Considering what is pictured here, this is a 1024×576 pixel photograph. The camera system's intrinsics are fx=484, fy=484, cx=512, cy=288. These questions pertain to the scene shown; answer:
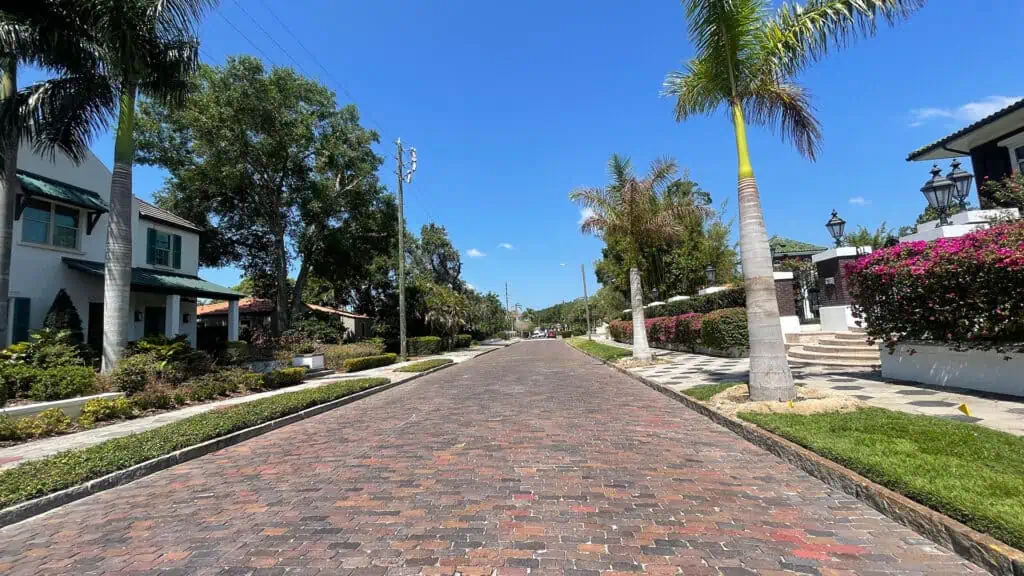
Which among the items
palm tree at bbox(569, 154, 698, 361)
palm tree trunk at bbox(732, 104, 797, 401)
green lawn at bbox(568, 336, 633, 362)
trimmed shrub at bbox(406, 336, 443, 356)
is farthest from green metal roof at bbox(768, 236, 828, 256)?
palm tree trunk at bbox(732, 104, 797, 401)

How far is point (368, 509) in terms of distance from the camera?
4258 millimetres

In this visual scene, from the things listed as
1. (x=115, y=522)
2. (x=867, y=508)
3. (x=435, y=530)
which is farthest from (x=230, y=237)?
(x=867, y=508)

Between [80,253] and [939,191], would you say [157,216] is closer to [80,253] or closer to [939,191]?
[80,253]

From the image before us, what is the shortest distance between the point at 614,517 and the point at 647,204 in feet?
51.3

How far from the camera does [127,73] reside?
11.6m

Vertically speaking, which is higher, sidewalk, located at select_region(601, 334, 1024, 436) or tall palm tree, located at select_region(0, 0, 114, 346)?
tall palm tree, located at select_region(0, 0, 114, 346)

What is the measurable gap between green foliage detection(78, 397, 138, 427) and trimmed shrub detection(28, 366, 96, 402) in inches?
Answer: 29.5

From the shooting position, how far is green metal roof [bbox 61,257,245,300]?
15062 mm

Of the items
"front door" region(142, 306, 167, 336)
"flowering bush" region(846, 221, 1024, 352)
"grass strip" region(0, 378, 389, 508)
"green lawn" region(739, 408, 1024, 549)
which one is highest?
"front door" region(142, 306, 167, 336)

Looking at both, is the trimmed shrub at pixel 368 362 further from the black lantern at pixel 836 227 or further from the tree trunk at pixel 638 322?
the black lantern at pixel 836 227

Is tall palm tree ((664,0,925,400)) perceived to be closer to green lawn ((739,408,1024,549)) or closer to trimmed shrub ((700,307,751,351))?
green lawn ((739,408,1024,549))

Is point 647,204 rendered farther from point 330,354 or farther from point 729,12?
point 330,354

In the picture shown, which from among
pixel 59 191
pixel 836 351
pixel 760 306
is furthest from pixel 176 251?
pixel 836 351

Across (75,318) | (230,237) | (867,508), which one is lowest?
(867,508)
